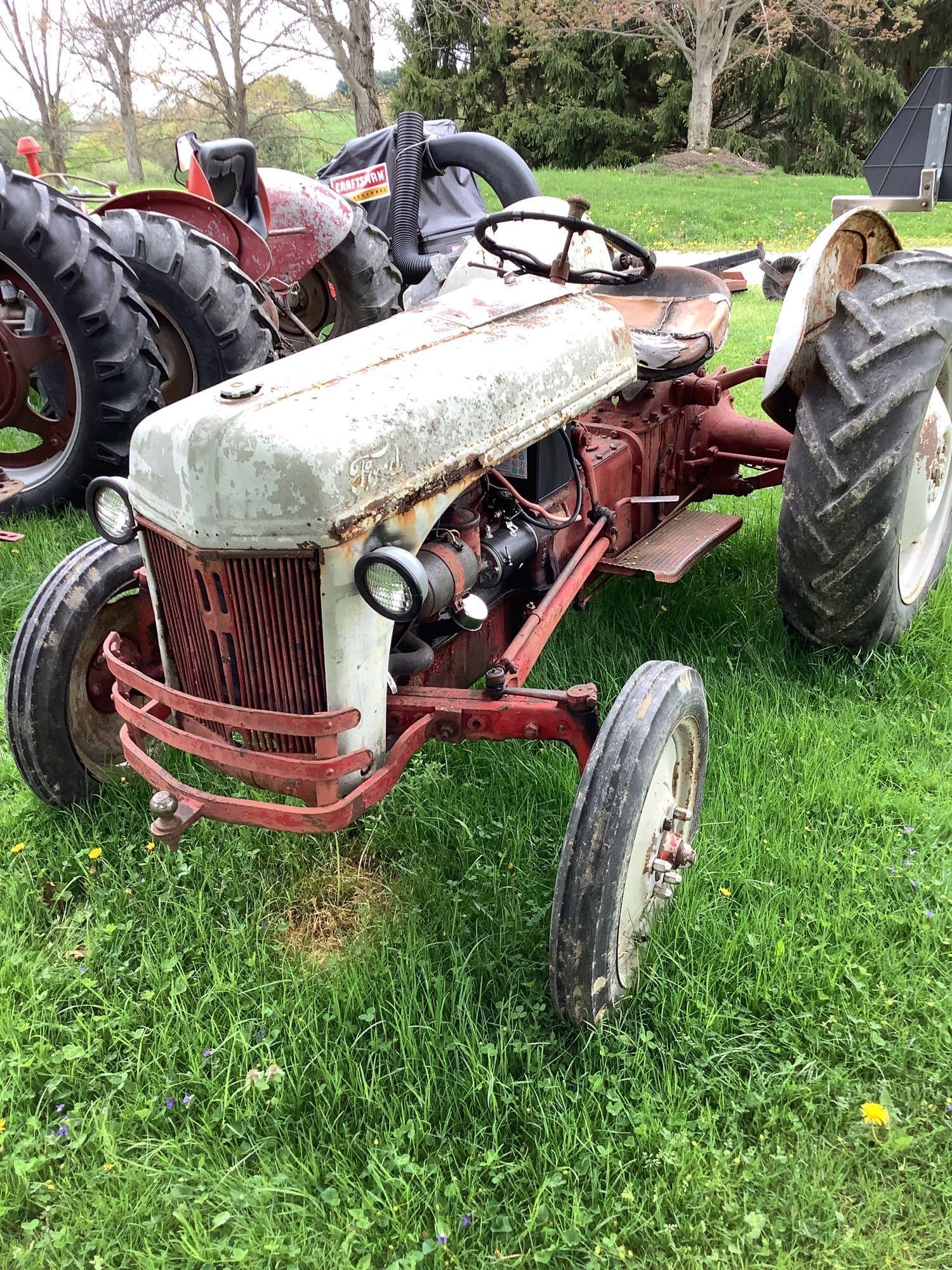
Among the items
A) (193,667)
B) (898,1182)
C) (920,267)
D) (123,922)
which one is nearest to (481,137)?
(920,267)

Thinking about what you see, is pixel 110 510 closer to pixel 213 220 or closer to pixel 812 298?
pixel 812 298

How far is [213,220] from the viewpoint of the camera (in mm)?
4727

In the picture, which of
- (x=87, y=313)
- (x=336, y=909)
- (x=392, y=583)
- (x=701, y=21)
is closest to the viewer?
(x=392, y=583)

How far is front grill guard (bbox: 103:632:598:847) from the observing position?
5.96ft

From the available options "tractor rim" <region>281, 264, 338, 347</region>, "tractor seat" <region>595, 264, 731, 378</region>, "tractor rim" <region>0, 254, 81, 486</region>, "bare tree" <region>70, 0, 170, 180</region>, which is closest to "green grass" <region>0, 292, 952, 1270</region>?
"tractor seat" <region>595, 264, 731, 378</region>

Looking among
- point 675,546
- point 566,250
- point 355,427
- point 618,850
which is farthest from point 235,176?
point 618,850

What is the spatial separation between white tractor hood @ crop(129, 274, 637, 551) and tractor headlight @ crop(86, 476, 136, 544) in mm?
108

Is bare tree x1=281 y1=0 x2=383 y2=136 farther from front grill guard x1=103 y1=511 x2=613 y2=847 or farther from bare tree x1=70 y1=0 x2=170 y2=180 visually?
front grill guard x1=103 y1=511 x2=613 y2=847

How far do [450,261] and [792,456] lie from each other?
240 cm

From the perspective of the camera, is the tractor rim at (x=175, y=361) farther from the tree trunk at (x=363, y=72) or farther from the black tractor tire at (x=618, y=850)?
the tree trunk at (x=363, y=72)

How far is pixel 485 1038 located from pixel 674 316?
260cm

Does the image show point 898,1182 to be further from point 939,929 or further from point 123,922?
point 123,922

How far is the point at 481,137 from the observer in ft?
11.9

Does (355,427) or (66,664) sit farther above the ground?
(355,427)
